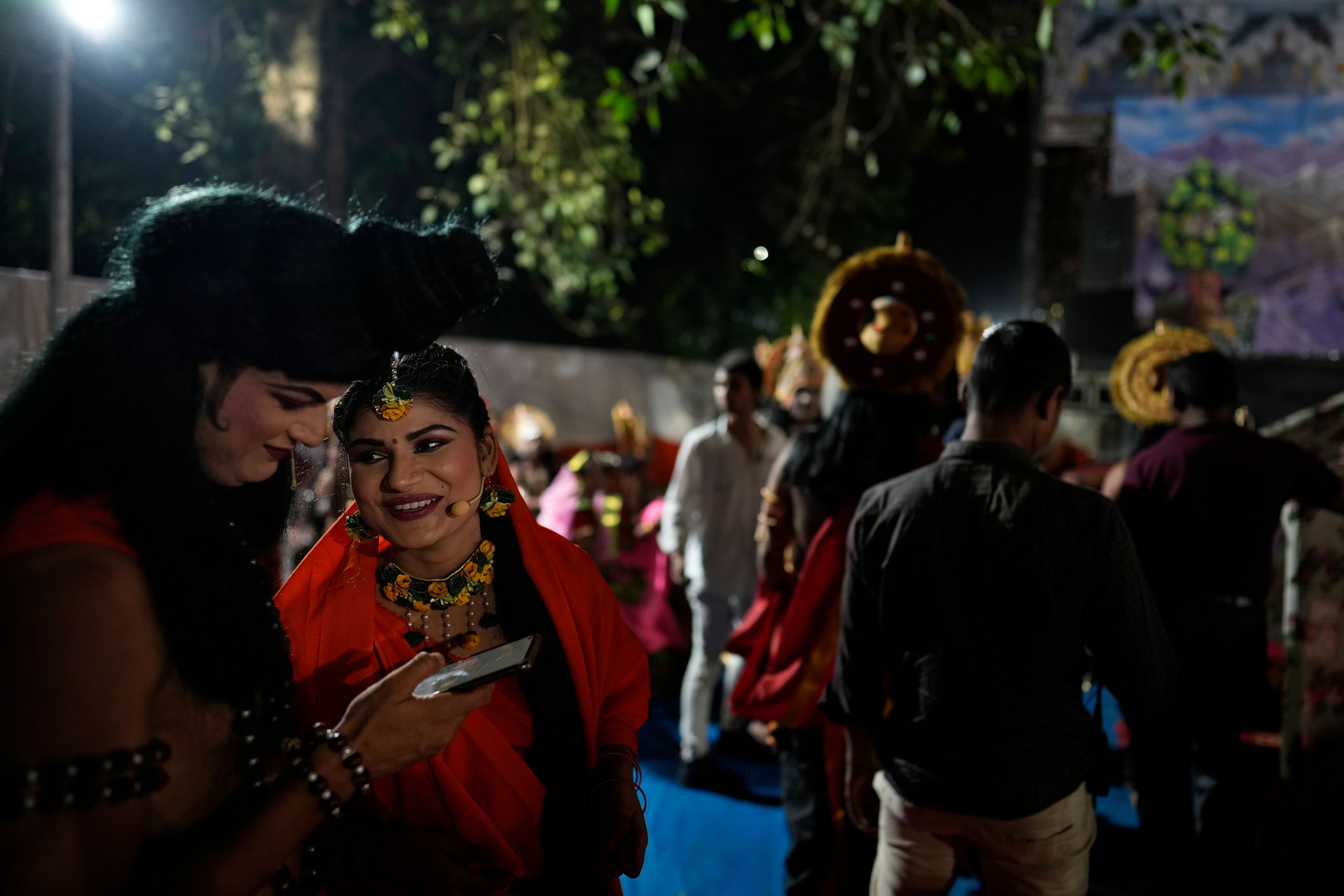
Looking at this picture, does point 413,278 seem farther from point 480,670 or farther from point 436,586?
point 436,586

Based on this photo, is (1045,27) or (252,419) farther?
(1045,27)

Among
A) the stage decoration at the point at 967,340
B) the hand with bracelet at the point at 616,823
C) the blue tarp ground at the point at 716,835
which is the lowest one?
the blue tarp ground at the point at 716,835

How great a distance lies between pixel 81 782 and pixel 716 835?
11.3ft

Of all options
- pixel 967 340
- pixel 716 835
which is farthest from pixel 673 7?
pixel 716 835

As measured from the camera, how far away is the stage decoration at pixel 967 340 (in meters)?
3.36

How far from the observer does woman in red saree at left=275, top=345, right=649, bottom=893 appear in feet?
5.36

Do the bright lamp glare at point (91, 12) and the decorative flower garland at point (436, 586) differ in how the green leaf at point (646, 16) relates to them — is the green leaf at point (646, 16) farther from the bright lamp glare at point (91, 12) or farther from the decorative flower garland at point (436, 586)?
the decorative flower garland at point (436, 586)

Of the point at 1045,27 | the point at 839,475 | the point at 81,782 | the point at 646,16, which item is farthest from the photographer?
the point at 646,16

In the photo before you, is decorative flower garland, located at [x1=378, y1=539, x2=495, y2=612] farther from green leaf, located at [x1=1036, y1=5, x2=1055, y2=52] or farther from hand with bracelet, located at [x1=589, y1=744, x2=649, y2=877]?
green leaf, located at [x1=1036, y1=5, x2=1055, y2=52]

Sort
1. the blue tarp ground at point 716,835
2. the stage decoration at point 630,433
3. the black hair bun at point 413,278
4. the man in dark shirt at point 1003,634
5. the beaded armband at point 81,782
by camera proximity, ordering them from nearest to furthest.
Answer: the beaded armband at point 81,782 < the black hair bun at point 413,278 < the man in dark shirt at point 1003,634 < the blue tarp ground at point 716,835 < the stage decoration at point 630,433

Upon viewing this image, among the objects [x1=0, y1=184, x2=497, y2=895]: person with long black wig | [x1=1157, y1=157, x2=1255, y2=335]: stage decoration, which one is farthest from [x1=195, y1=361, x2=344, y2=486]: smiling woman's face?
[x1=1157, y1=157, x2=1255, y2=335]: stage decoration

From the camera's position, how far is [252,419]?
1175mm

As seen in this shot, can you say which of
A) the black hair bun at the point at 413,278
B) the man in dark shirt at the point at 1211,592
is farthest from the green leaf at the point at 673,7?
the black hair bun at the point at 413,278

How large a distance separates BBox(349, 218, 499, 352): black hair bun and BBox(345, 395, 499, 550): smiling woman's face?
411 mm
